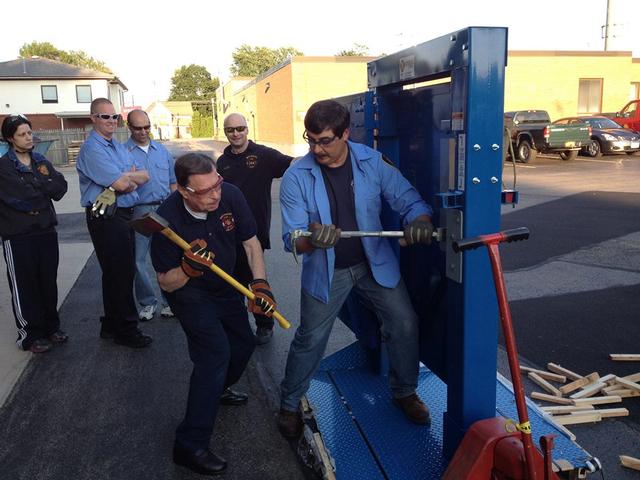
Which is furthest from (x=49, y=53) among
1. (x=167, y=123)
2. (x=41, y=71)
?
(x=41, y=71)

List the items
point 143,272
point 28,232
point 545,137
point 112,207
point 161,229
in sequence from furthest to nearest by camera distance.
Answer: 1. point 545,137
2. point 143,272
3. point 28,232
4. point 112,207
5. point 161,229

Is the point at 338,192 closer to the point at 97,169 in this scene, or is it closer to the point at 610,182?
the point at 97,169

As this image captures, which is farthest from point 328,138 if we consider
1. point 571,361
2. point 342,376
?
point 571,361

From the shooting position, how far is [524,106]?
31.0 metres

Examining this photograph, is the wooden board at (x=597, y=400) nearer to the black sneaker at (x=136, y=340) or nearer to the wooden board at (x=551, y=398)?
the wooden board at (x=551, y=398)

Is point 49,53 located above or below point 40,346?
above

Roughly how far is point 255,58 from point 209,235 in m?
90.0

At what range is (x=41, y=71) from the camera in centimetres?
5141

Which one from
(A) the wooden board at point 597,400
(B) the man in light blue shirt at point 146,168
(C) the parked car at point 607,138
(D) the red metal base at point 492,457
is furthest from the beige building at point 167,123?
(D) the red metal base at point 492,457

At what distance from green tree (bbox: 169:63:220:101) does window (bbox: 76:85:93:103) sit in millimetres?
59175

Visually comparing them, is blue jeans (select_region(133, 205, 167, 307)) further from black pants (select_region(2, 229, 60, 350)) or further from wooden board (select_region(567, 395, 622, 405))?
wooden board (select_region(567, 395, 622, 405))

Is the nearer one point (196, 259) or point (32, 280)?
point (196, 259)

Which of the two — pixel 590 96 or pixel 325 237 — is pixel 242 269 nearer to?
pixel 325 237

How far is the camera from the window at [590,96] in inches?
1275
